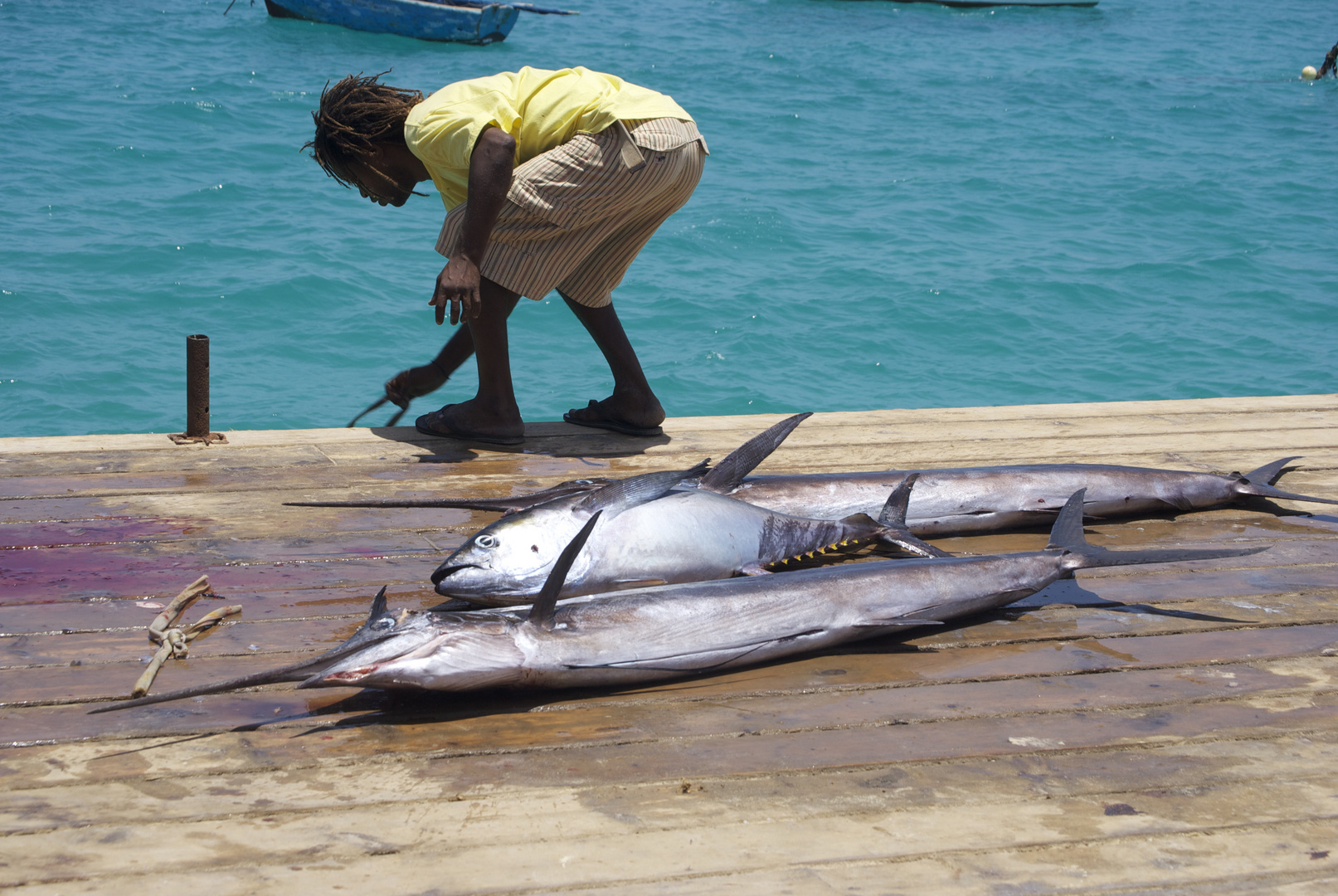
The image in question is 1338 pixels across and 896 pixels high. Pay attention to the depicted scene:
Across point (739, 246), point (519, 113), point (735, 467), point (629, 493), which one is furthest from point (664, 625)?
point (739, 246)

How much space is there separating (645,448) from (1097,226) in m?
13.3

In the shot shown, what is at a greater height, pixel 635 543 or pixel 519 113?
pixel 519 113

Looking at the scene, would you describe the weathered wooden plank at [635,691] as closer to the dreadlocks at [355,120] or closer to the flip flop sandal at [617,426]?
the flip flop sandal at [617,426]

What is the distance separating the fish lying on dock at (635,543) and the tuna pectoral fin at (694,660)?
39 centimetres

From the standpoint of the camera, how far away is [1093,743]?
94.1 inches

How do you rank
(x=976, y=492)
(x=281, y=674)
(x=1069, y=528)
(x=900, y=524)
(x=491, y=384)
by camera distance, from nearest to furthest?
(x=281, y=674)
(x=1069, y=528)
(x=900, y=524)
(x=976, y=492)
(x=491, y=384)

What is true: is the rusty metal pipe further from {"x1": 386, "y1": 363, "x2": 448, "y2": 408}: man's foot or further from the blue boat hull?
the blue boat hull

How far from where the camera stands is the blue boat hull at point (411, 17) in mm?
24562

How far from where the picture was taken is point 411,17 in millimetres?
24641

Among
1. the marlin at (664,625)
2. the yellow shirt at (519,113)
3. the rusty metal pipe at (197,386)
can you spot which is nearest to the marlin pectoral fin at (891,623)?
the marlin at (664,625)

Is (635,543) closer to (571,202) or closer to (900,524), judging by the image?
(900,524)

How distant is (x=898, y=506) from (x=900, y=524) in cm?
5

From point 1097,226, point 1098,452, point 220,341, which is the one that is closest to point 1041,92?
point 1097,226

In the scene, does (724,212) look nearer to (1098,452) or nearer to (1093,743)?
(1098,452)
